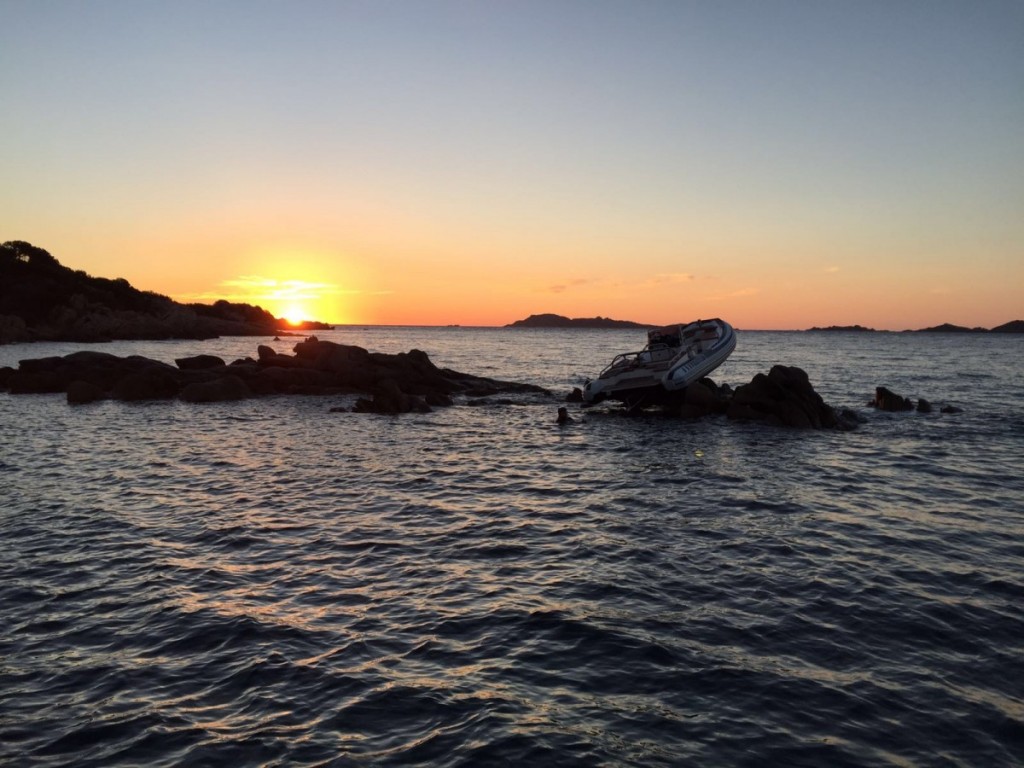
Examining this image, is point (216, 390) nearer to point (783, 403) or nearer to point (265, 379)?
point (265, 379)

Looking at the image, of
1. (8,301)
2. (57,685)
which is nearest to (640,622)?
(57,685)

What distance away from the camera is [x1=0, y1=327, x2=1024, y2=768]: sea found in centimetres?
613

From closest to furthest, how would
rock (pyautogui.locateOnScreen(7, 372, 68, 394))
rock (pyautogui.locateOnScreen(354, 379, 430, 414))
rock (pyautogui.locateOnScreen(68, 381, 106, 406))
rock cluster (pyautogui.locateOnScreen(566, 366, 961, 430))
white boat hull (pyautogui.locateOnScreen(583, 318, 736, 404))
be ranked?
rock cluster (pyautogui.locateOnScreen(566, 366, 961, 430))
white boat hull (pyautogui.locateOnScreen(583, 318, 736, 404))
rock (pyautogui.locateOnScreen(354, 379, 430, 414))
rock (pyautogui.locateOnScreen(68, 381, 106, 406))
rock (pyautogui.locateOnScreen(7, 372, 68, 394))

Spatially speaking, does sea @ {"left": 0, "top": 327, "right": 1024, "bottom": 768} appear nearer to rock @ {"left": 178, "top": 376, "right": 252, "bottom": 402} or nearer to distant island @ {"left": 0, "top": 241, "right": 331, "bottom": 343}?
rock @ {"left": 178, "top": 376, "right": 252, "bottom": 402}

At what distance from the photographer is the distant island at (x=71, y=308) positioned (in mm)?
86625

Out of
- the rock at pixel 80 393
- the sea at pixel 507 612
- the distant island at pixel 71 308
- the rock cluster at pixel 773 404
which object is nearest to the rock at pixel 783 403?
the rock cluster at pixel 773 404

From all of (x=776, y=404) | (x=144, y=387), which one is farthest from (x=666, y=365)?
(x=144, y=387)

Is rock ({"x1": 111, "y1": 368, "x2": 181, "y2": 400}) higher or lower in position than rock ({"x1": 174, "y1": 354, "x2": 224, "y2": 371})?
lower

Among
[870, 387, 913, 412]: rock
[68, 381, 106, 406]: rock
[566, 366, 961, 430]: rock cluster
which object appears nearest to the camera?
[566, 366, 961, 430]: rock cluster

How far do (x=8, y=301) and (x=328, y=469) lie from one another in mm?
94933

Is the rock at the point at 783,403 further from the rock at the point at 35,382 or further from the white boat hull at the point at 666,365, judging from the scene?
the rock at the point at 35,382

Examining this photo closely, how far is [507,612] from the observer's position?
8.85 meters

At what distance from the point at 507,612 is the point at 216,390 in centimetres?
2891

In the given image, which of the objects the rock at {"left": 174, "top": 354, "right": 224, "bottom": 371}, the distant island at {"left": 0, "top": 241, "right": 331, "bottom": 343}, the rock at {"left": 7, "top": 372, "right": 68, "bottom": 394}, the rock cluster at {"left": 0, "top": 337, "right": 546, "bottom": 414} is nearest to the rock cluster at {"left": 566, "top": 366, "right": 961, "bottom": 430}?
the rock cluster at {"left": 0, "top": 337, "right": 546, "bottom": 414}
